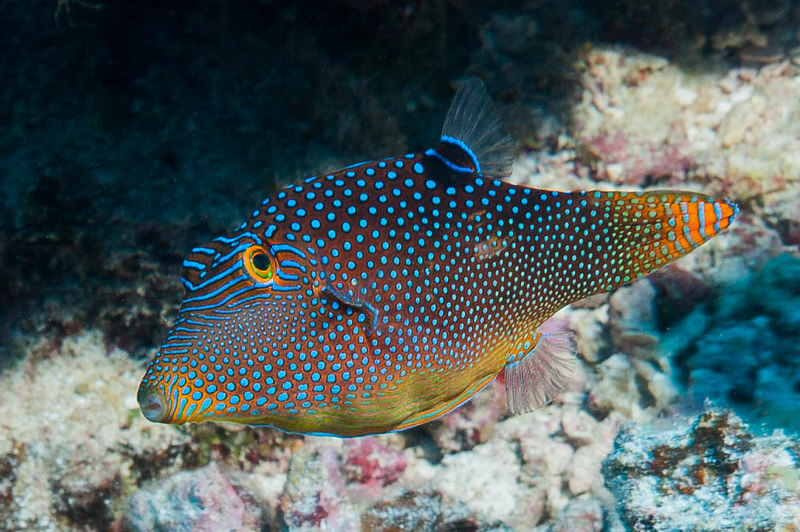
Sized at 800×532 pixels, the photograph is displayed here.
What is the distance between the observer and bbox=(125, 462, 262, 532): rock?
12.5 feet

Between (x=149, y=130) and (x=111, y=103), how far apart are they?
472mm

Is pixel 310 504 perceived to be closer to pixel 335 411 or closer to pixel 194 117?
pixel 335 411

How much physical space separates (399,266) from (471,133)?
814mm

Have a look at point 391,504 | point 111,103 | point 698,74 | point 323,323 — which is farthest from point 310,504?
point 698,74

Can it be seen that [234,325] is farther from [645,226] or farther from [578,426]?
[578,426]

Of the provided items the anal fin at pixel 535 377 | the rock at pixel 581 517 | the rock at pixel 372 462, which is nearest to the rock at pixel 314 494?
the rock at pixel 372 462

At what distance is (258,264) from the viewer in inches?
94.0

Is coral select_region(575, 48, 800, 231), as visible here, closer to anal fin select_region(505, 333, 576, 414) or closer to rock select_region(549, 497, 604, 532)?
anal fin select_region(505, 333, 576, 414)

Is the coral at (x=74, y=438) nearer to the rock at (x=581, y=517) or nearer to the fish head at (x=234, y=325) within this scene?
the fish head at (x=234, y=325)

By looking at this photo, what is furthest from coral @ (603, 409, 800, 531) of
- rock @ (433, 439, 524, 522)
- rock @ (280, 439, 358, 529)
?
rock @ (280, 439, 358, 529)

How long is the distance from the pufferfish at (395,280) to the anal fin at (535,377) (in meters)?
0.12

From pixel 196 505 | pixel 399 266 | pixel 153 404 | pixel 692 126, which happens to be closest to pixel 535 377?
pixel 399 266

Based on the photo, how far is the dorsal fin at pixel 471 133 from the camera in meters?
2.77

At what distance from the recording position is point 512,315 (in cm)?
284
